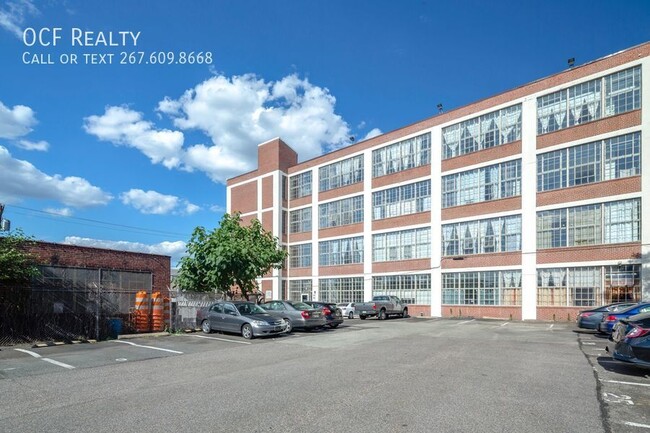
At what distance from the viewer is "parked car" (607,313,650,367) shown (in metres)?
10.0

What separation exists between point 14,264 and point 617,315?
22618mm

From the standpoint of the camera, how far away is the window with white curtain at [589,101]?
2797 cm

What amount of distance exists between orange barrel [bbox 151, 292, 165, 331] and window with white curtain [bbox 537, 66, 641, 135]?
1022 inches

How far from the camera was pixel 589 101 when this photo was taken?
2967 centimetres

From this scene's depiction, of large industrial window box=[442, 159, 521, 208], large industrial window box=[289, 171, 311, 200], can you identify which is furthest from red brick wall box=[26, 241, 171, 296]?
large industrial window box=[289, 171, 311, 200]

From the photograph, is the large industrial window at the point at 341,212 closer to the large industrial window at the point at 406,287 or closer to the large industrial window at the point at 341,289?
the large industrial window at the point at 341,289

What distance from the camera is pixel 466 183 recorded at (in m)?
35.5

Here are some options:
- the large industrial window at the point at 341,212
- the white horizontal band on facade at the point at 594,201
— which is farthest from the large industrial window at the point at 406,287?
the white horizontal band on facade at the point at 594,201

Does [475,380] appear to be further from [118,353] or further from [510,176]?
[510,176]

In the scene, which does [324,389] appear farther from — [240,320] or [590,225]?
[590,225]

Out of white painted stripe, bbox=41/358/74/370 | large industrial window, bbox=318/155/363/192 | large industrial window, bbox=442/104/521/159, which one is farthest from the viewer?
large industrial window, bbox=318/155/363/192

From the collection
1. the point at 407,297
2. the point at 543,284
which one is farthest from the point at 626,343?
the point at 407,297

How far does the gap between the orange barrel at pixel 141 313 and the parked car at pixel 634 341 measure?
18.0 metres

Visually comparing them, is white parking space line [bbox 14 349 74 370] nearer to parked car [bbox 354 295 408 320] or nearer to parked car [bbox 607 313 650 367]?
parked car [bbox 607 313 650 367]
